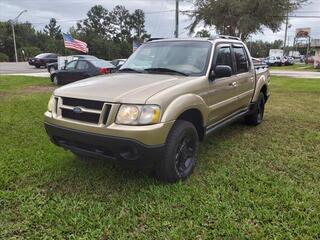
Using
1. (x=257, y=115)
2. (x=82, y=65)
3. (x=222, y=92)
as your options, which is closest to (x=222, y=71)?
(x=222, y=92)

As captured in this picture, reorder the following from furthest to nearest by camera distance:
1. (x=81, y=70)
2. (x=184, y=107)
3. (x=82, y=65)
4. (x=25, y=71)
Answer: (x=25, y=71)
(x=82, y=65)
(x=81, y=70)
(x=184, y=107)

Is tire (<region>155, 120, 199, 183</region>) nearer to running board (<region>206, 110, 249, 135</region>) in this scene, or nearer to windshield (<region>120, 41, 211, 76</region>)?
running board (<region>206, 110, 249, 135</region>)

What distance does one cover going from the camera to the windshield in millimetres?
4221

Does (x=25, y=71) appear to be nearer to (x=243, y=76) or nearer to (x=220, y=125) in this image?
(x=243, y=76)

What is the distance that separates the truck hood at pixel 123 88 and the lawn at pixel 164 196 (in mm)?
1075

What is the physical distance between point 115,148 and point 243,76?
3.10 metres

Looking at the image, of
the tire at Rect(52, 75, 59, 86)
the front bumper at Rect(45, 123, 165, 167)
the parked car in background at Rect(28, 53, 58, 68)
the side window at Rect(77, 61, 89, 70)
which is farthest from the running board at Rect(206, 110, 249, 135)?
the parked car in background at Rect(28, 53, 58, 68)

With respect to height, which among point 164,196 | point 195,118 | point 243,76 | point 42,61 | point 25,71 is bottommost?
point 25,71

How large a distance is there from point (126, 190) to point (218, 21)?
84.1 feet

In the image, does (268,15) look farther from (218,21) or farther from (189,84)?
(189,84)

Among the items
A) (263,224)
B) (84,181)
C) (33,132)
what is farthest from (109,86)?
(33,132)

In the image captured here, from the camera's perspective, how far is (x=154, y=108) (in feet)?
10.5

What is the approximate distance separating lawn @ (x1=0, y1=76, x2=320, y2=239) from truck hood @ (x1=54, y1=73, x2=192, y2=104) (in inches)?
42.3


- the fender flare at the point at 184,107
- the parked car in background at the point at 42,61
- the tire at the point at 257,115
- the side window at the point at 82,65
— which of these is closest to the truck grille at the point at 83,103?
the fender flare at the point at 184,107
